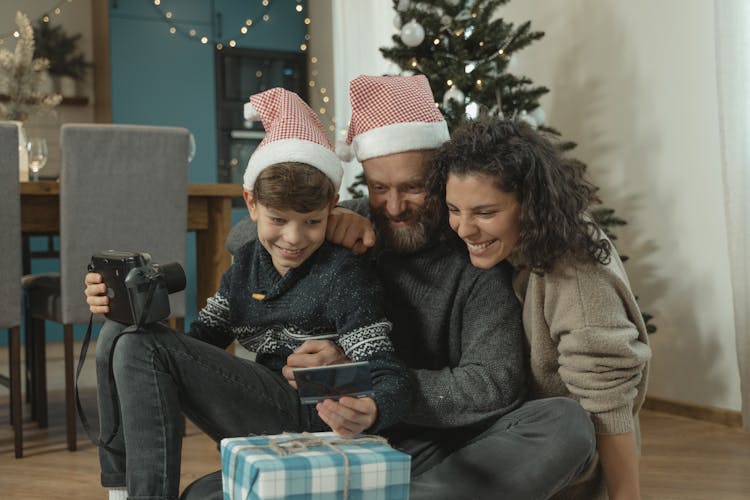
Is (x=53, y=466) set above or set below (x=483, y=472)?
below

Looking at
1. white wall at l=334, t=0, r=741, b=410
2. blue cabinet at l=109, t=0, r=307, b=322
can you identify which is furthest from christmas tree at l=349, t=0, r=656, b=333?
blue cabinet at l=109, t=0, r=307, b=322

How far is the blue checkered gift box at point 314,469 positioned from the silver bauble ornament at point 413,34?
1877mm

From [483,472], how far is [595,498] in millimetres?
228

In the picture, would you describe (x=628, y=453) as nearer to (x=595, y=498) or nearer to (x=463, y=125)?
(x=595, y=498)

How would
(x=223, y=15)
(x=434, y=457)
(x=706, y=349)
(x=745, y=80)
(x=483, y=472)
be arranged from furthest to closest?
(x=223, y=15) < (x=706, y=349) < (x=745, y=80) < (x=434, y=457) < (x=483, y=472)

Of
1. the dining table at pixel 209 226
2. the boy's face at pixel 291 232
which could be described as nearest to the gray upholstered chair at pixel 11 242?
the dining table at pixel 209 226

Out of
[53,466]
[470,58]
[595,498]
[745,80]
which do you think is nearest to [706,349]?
[745,80]

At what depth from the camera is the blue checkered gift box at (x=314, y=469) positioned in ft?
3.79

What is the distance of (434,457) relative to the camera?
1.55m

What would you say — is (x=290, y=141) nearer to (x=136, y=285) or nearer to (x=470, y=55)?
(x=136, y=285)

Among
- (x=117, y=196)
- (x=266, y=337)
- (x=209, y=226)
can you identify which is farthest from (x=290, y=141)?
(x=209, y=226)

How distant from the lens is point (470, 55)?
9.72ft

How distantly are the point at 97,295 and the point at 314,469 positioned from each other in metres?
0.58

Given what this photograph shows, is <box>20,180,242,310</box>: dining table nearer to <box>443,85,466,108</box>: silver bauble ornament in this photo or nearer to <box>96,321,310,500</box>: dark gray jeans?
<box>443,85,466,108</box>: silver bauble ornament
